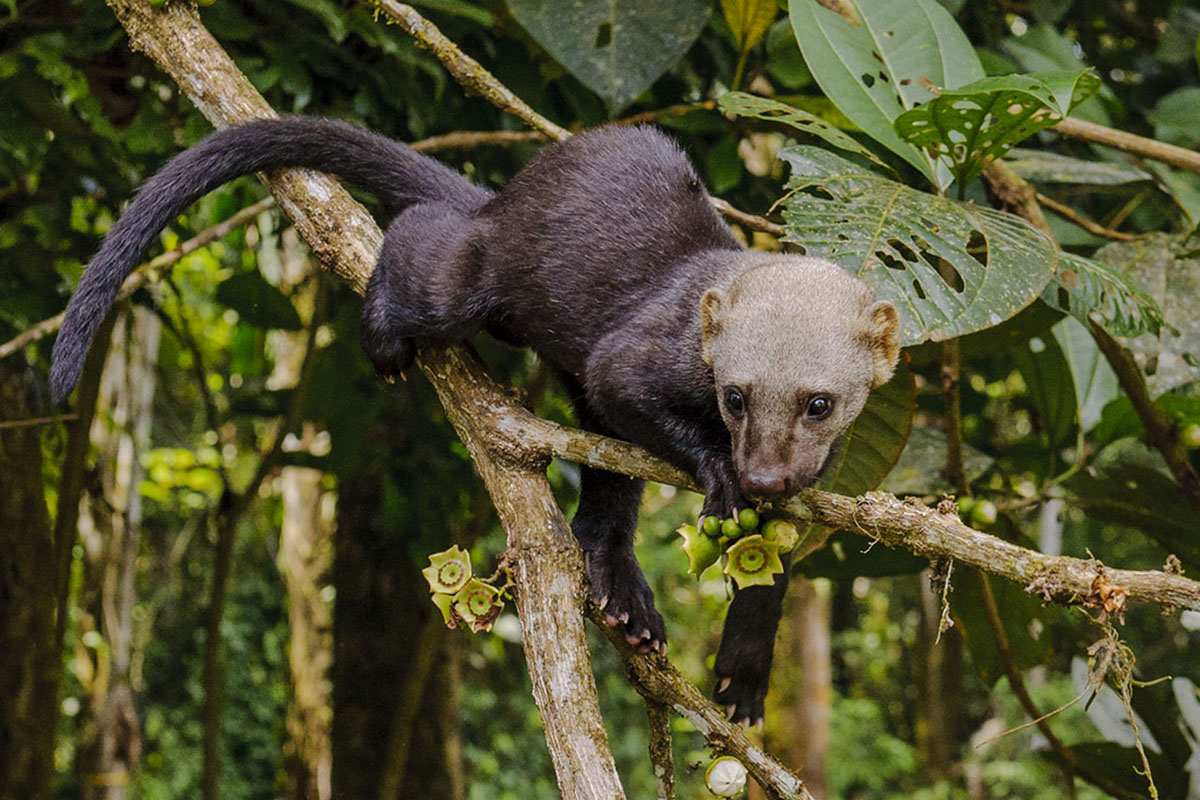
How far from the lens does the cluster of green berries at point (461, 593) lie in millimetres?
2080

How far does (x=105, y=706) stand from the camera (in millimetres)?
Answer: 5406

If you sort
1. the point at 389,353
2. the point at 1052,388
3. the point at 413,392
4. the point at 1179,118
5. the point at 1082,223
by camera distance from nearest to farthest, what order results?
the point at 389,353 < the point at 1082,223 < the point at 1052,388 < the point at 1179,118 < the point at 413,392

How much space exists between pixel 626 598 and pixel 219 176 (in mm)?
1412

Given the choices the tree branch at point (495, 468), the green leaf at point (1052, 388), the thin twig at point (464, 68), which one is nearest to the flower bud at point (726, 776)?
the tree branch at point (495, 468)

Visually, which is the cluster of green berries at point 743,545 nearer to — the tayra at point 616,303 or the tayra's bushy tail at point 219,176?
the tayra at point 616,303

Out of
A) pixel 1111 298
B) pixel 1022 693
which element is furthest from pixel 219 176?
pixel 1022 693

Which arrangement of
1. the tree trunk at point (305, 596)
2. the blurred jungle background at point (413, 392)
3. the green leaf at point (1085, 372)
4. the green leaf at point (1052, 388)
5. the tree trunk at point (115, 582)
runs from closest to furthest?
1. the blurred jungle background at point (413, 392)
2. the green leaf at point (1085, 372)
3. the green leaf at point (1052, 388)
4. the tree trunk at point (115, 582)
5. the tree trunk at point (305, 596)

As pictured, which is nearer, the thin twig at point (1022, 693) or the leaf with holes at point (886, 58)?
the leaf with holes at point (886, 58)

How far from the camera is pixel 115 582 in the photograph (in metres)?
5.46

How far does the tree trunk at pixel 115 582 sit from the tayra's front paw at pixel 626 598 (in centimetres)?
291

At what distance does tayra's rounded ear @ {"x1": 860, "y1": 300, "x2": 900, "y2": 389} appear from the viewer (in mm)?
2254

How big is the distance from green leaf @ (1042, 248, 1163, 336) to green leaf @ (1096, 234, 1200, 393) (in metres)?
0.03

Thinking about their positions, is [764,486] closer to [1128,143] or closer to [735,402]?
[735,402]

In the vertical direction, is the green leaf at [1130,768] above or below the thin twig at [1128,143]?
below
